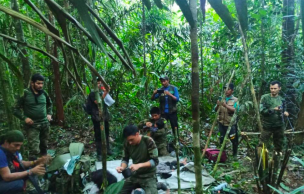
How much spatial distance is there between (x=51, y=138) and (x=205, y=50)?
4882mm

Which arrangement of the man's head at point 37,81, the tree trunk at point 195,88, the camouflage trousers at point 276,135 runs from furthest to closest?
the camouflage trousers at point 276,135 < the man's head at point 37,81 < the tree trunk at point 195,88

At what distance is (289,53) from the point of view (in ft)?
16.2

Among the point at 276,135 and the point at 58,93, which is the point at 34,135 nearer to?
the point at 58,93

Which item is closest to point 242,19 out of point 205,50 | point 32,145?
point 32,145

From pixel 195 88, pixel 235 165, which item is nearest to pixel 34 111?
pixel 195 88

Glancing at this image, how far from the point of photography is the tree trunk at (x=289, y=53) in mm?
4664

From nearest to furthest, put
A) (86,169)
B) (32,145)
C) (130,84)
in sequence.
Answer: (86,169) < (32,145) < (130,84)

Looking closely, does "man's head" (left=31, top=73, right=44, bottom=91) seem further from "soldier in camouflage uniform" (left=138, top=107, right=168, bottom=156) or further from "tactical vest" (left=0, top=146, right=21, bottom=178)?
"soldier in camouflage uniform" (left=138, top=107, right=168, bottom=156)

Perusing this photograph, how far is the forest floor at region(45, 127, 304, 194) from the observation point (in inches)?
138

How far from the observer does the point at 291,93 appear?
501 cm

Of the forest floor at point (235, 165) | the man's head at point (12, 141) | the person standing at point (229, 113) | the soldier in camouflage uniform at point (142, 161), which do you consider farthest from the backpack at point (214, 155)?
the man's head at point (12, 141)

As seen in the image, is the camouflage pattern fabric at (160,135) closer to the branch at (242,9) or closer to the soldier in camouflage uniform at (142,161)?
the soldier in camouflage uniform at (142,161)

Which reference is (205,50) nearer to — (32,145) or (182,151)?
(182,151)

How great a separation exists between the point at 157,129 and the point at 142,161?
5.74 ft
